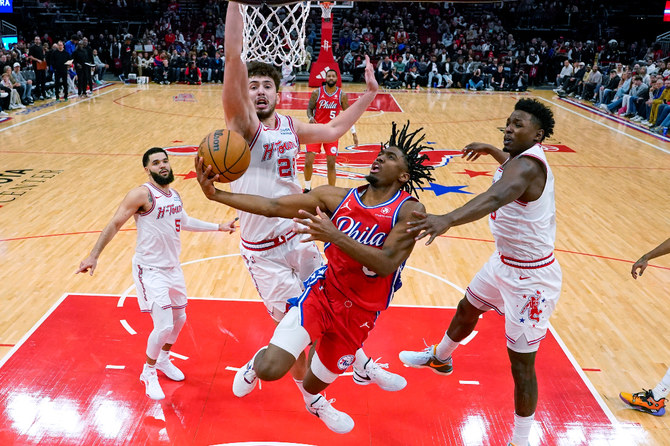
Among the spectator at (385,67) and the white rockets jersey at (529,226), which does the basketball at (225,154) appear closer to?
the white rockets jersey at (529,226)

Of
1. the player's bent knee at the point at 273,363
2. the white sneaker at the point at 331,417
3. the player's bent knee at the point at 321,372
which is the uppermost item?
the player's bent knee at the point at 273,363

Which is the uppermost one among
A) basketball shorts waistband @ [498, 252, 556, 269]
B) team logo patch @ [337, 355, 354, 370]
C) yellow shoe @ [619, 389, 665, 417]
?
basketball shorts waistband @ [498, 252, 556, 269]

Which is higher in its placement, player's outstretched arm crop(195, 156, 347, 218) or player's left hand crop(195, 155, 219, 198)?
A: player's left hand crop(195, 155, 219, 198)

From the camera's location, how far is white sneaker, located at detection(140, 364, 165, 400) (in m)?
4.41

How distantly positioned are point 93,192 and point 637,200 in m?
9.11

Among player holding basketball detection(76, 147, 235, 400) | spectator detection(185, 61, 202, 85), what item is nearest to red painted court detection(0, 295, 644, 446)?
player holding basketball detection(76, 147, 235, 400)

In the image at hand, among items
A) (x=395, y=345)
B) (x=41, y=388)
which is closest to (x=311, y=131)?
(x=395, y=345)

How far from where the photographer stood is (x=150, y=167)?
180 inches

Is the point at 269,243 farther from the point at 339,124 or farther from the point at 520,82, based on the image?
the point at 520,82

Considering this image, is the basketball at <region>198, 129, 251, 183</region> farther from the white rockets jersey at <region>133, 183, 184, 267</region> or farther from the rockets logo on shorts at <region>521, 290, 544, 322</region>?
the rockets logo on shorts at <region>521, 290, 544, 322</region>

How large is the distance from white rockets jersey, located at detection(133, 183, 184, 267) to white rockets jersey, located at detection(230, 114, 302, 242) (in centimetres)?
72

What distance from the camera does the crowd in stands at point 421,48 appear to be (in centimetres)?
2472

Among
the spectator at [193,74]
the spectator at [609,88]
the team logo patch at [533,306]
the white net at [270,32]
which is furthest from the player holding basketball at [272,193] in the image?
the spectator at [193,74]

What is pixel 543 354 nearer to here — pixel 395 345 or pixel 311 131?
pixel 395 345
